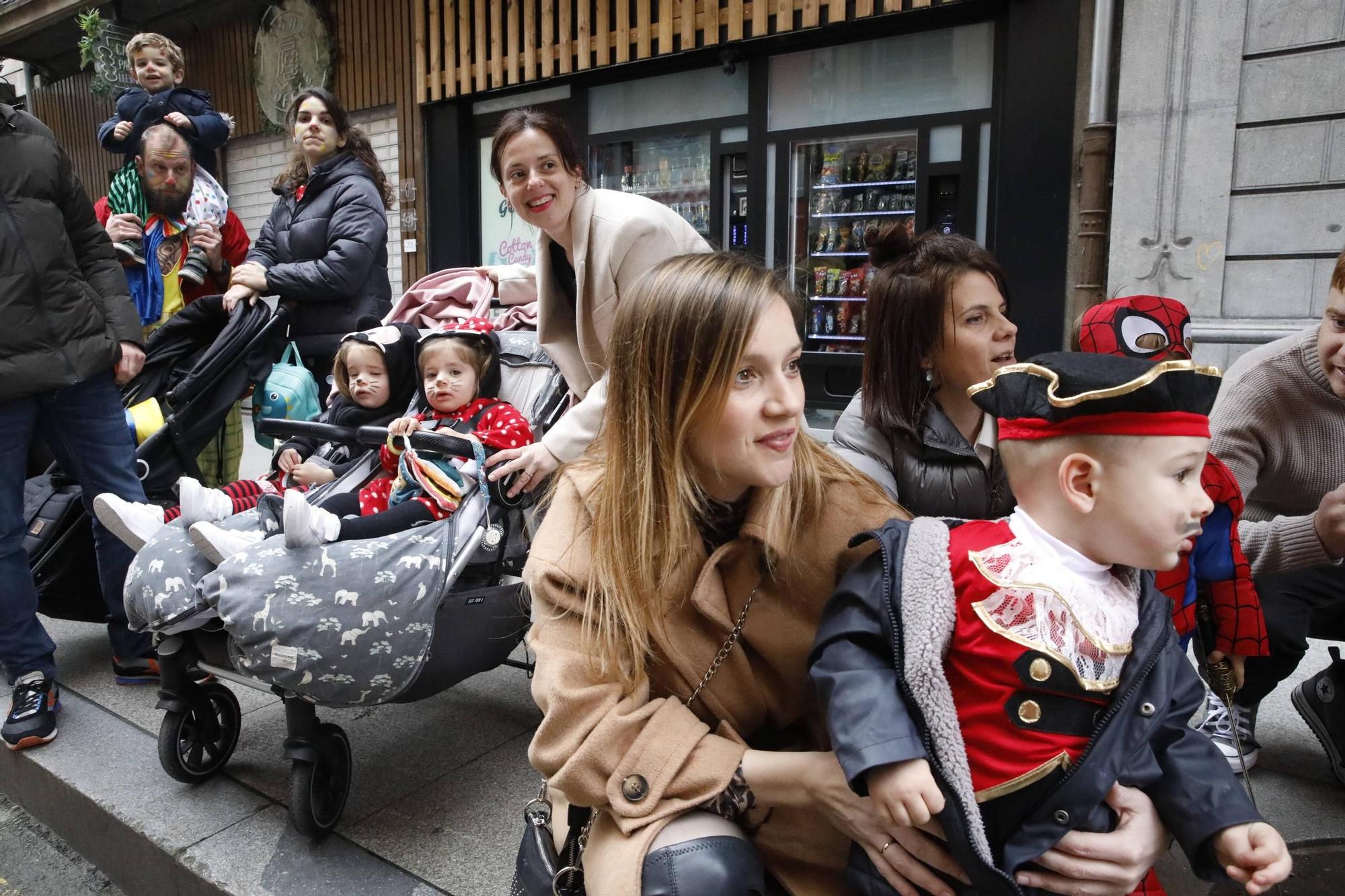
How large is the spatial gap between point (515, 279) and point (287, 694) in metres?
1.68

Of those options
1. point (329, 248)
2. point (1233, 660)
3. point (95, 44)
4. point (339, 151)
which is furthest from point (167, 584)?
point (95, 44)

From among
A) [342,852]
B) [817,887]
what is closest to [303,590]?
[342,852]

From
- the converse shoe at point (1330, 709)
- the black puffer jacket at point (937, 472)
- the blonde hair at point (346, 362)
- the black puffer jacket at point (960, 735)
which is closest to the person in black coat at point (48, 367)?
the blonde hair at point (346, 362)

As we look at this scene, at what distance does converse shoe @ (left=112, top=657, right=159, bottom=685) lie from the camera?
3514 millimetres

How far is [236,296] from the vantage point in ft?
11.4

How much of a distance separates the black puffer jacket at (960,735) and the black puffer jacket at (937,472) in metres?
0.71

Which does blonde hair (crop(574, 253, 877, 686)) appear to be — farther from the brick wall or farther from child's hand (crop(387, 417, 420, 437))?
the brick wall

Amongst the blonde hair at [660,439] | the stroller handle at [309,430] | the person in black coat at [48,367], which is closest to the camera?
the blonde hair at [660,439]

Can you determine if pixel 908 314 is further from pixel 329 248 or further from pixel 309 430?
pixel 329 248

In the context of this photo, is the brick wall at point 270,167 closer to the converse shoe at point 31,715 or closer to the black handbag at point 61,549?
the black handbag at point 61,549

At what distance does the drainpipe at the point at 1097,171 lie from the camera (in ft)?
17.9

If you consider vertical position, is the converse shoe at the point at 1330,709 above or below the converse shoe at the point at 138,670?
above

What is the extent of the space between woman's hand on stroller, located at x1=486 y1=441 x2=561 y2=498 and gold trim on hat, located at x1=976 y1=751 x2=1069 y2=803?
1559 millimetres

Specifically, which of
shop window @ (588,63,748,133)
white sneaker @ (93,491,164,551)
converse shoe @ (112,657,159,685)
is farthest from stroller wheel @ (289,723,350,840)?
shop window @ (588,63,748,133)
